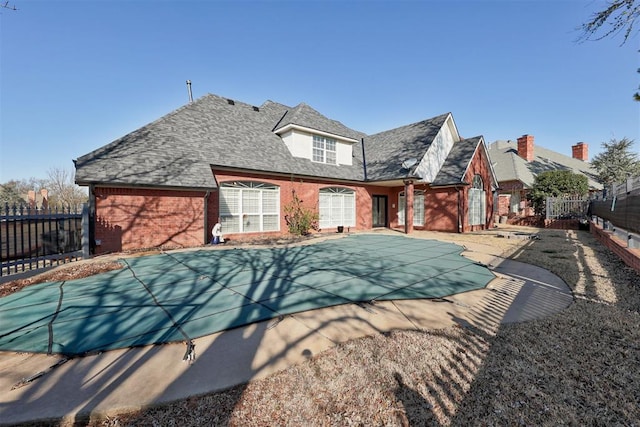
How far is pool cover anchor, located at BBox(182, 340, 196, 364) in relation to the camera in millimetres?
3057

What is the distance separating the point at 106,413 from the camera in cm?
228

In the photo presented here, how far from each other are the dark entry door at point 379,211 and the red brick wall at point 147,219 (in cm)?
1295

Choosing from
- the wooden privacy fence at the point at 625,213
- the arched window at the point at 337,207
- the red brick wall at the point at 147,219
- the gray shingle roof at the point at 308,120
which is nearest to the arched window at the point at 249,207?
the red brick wall at the point at 147,219

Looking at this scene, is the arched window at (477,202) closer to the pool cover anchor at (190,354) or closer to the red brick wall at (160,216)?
the red brick wall at (160,216)

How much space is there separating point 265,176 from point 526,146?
32260mm

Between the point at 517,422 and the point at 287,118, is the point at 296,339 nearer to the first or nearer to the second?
the point at 517,422

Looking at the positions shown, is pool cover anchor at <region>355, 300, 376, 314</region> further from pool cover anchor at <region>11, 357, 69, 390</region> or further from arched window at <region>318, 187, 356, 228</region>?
arched window at <region>318, 187, 356, 228</region>

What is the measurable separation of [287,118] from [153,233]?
35.9ft

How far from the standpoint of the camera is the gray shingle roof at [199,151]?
10016mm

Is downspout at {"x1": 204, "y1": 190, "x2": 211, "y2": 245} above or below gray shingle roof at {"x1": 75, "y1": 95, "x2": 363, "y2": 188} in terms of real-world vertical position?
below

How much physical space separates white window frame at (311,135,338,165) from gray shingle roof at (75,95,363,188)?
23.2 inches

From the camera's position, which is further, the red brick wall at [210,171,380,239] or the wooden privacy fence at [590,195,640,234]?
the red brick wall at [210,171,380,239]

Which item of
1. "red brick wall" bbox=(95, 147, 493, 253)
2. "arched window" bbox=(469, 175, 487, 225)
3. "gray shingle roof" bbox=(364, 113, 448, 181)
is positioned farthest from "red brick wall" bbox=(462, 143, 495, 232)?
"red brick wall" bbox=(95, 147, 493, 253)

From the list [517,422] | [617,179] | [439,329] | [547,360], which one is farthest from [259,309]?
[617,179]
